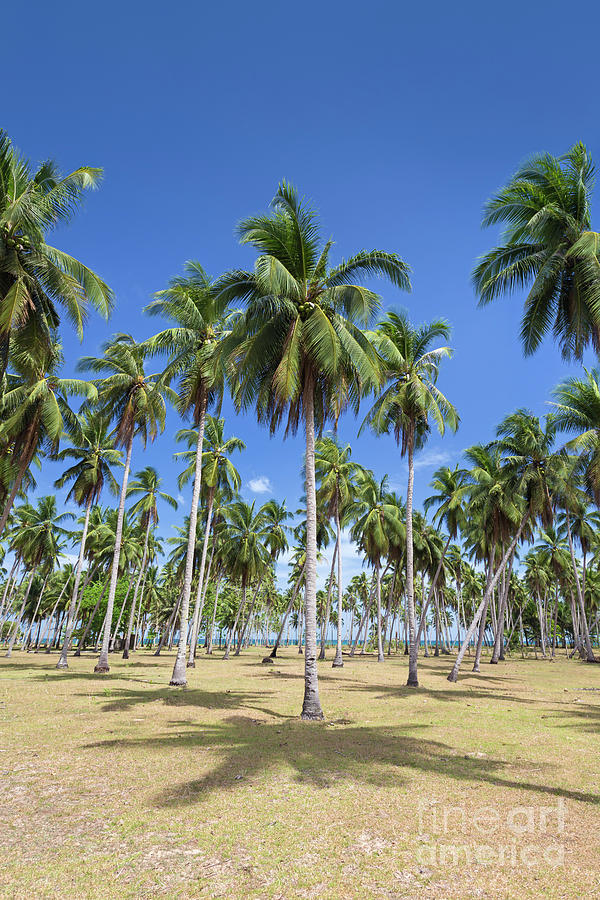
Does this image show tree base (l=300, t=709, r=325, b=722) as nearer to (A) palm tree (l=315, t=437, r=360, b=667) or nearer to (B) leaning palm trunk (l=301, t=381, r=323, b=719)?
(B) leaning palm trunk (l=301, t=381, r=323, b=719)

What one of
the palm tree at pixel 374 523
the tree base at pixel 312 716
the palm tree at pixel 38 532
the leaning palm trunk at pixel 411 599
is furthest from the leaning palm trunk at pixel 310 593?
the palm tree at pixel 38 532

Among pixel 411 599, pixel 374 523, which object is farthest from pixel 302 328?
pixel 374 523

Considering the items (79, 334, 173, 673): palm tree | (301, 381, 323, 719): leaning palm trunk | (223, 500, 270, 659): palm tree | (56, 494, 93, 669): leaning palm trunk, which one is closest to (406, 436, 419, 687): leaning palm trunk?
(301, 381, 323, 719): leaning palm trunk

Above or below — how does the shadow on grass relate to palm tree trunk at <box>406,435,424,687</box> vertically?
below

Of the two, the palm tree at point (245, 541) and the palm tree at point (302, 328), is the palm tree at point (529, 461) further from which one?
the palm tree at point (245, 541)

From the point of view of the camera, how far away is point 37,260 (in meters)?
12.9

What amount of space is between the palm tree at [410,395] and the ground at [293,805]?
378 inches

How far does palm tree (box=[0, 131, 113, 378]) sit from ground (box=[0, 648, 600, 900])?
9.83 m

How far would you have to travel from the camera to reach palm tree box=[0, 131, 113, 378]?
11875mm

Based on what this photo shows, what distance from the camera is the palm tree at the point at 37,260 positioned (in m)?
11.9

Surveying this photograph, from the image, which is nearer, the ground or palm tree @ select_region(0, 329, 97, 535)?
the ground

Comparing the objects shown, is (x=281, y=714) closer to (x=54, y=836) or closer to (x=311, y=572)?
(x=311, y=572)

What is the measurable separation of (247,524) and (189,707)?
29.0 meters

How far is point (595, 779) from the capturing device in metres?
7.61
